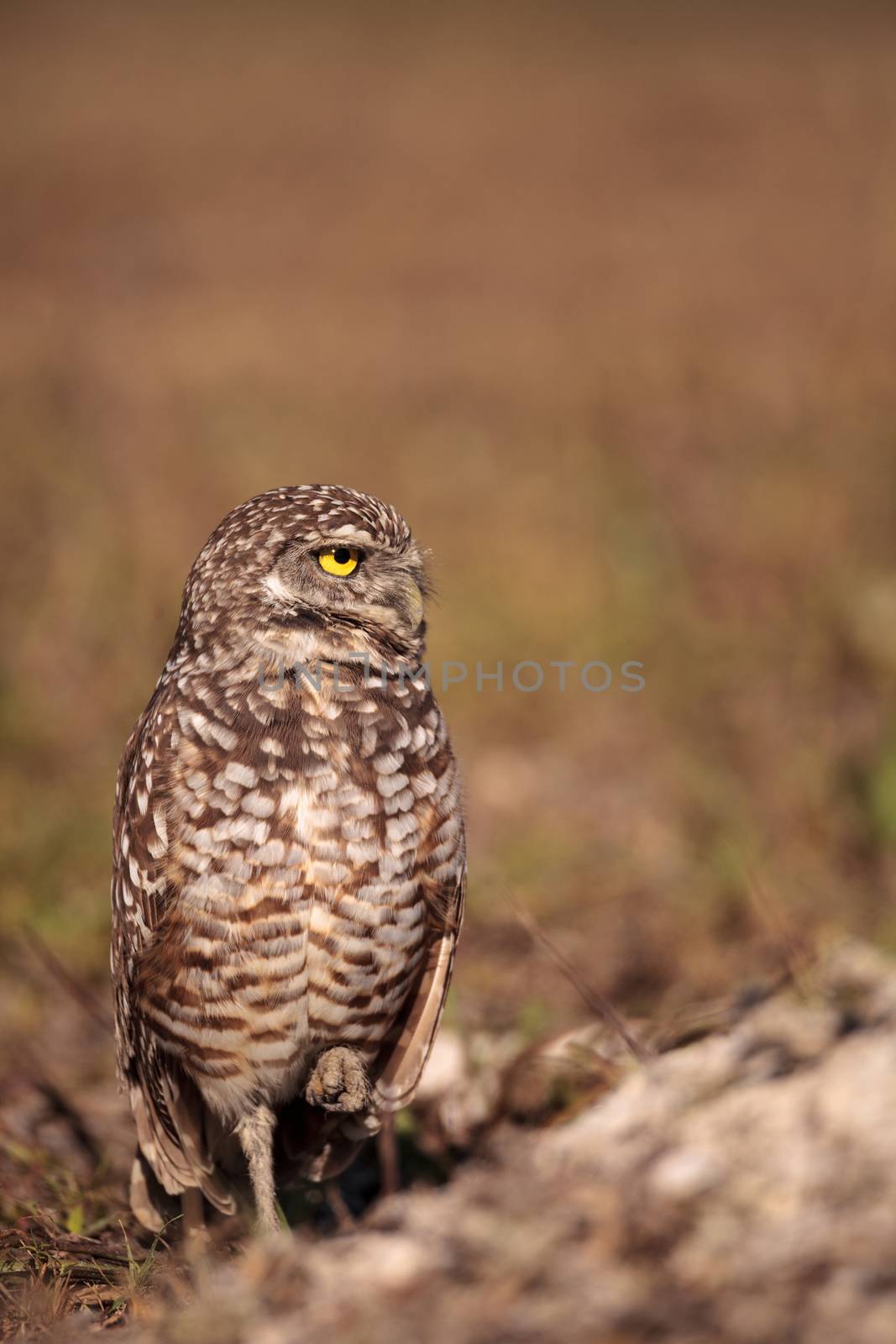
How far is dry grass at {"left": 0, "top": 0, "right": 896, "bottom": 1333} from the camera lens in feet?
14.8

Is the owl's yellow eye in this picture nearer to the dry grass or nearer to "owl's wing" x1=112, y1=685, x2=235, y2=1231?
"owl's wing" x1=112, y1=685, x2=235, y2=1231

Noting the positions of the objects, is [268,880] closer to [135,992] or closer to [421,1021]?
[135,992]

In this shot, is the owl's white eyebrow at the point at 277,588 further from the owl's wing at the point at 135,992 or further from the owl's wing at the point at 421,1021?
the owl's wing at the point at 421,1021

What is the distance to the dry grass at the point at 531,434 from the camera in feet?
14.8

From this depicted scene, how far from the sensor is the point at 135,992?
2.63 m

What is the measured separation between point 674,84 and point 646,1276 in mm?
14033

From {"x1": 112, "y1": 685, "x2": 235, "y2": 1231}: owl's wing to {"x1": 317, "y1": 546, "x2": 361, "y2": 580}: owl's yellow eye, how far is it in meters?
0.47

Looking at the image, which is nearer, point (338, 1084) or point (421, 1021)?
point (338, 1084)

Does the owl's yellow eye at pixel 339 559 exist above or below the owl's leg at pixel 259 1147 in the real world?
above

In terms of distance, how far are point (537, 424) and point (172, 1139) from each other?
645 centimetres

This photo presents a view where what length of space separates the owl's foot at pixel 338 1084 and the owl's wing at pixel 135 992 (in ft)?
1.10

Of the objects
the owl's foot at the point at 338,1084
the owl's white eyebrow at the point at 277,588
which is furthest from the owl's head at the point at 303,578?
the owl's foot at the point at 338,1084

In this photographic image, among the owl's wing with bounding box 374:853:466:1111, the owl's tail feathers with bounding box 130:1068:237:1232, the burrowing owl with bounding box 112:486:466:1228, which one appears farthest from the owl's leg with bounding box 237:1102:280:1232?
the owl's wing with bounding box 374:853:466:1111

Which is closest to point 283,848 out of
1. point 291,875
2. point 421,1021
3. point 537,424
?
point 291,875
